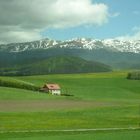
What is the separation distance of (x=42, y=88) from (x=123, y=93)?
2637 centimetres

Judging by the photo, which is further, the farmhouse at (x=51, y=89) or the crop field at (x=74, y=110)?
the farmhouse at (x=51, y=89)

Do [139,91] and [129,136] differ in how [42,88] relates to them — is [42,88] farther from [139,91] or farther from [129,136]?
[129,136]

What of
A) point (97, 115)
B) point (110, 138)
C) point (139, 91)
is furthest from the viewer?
point (139, 91)

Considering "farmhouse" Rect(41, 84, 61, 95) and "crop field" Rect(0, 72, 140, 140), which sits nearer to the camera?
"crop field" Rect(0, 72, 140, 140)

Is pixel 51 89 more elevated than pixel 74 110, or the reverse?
pixel 51 89

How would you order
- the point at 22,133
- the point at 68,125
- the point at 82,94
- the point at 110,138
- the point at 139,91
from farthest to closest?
the point at 139,91
the point at 82,94
the point at 68,125
the point at 22,133
the point at 110,138

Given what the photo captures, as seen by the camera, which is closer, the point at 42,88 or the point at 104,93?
the point at 104,93

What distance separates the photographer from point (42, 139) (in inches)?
1409

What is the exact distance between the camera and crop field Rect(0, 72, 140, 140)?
141 ft

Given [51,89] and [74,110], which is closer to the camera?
[74,110]

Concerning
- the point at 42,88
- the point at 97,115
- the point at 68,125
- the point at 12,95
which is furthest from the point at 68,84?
the point at 68,125

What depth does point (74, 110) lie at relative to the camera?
8088 centimetres

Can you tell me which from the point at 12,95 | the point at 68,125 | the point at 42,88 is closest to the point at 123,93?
the point at 42,88

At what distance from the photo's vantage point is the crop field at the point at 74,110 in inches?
1686
